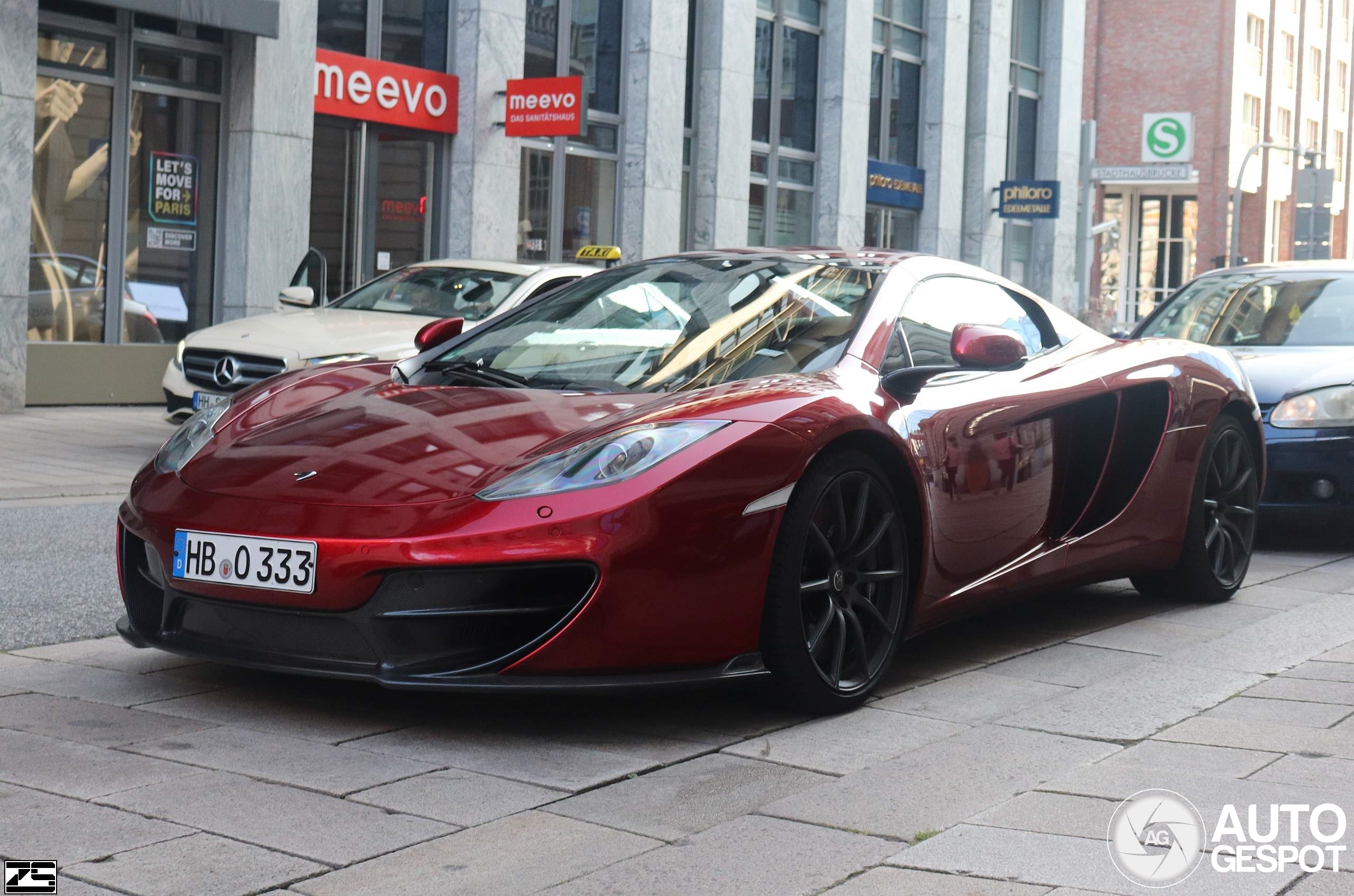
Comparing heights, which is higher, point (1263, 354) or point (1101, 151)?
point (1101, 151)

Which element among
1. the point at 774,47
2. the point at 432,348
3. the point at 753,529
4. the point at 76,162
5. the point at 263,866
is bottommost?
the point at 263,866

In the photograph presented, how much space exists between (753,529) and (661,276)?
1449 millimetres

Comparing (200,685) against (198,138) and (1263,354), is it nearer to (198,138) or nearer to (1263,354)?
(1263,354)

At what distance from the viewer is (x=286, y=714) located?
403cm

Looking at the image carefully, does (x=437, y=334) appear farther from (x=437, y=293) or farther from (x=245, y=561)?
(x=437, y=293)

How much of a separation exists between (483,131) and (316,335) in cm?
848

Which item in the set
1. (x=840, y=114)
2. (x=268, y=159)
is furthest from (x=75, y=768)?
(x=840, y=114)

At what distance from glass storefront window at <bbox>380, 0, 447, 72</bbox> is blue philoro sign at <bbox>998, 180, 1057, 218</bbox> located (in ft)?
41.9

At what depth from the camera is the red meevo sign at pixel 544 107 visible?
1730cm

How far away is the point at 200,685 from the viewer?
433cm

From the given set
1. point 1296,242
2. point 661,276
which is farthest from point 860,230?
point 661,276

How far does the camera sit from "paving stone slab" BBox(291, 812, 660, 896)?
2826mm

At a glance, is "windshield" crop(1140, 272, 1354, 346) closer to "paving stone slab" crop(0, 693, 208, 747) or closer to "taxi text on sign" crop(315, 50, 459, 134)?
"paving stone slab" crop(0, 693, 208, 747)

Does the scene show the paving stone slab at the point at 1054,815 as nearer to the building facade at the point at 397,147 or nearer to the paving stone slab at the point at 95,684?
the paving stone slab at the point at 95,684
